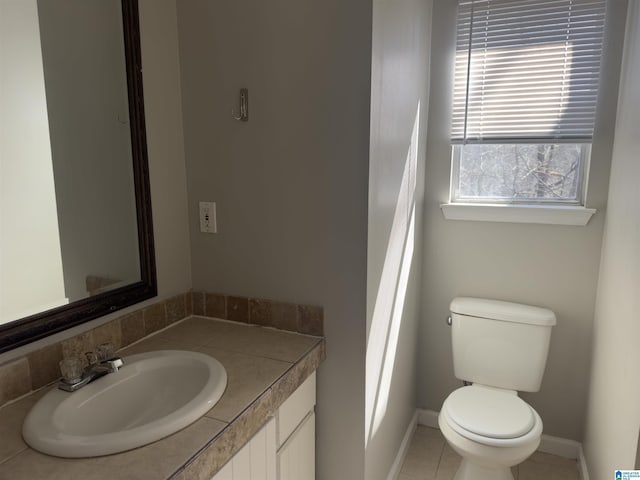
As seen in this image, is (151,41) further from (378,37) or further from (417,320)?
(417,320)

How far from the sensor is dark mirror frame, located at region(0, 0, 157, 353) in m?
A: 1.19

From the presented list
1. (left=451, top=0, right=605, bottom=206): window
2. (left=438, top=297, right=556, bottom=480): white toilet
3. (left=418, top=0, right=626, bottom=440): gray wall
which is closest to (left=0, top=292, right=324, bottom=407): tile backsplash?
(left=438, top=297, right=556, bottom=480): white toilet

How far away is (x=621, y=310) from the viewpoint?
5.24 feet

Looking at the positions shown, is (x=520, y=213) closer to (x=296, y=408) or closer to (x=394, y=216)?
(x=394, y=216)

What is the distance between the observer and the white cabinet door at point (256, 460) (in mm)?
1082

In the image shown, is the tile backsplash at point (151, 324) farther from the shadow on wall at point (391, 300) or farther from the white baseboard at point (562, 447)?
the white baseboard at point (562, 447)

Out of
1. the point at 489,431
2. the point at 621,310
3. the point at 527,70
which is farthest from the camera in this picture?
the point at 527,70

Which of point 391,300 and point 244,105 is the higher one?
point 244,105

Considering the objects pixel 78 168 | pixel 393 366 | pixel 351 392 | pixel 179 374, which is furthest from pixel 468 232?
pixel 78 168

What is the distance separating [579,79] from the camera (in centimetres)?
200

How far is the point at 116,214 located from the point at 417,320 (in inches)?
63.9

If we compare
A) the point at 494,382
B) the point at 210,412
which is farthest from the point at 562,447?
the point at 210,412

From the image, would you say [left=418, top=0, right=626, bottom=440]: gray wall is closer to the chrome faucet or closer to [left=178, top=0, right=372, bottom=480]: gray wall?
[left=178, top=0, right=372, bottom=480]: gray wall

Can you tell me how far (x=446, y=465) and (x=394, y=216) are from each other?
131 centimetres
